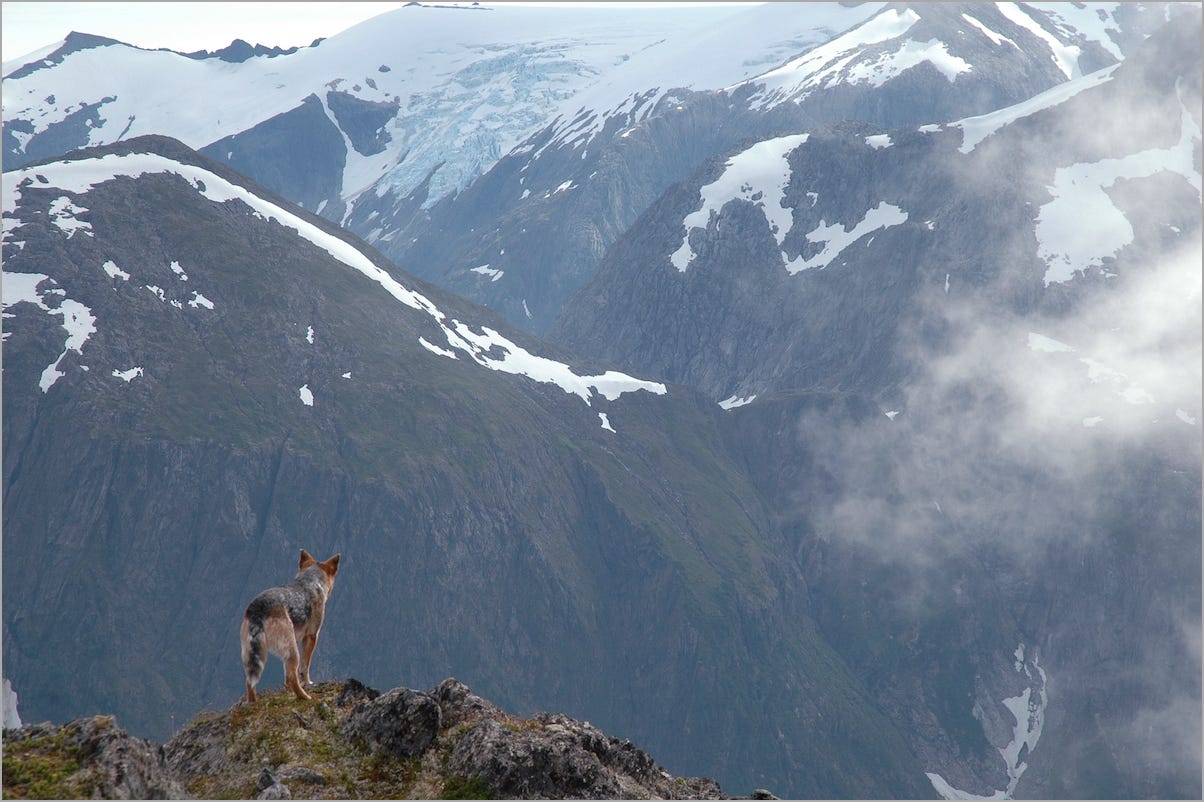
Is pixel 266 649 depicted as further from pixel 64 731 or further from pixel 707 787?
pixel 707 787

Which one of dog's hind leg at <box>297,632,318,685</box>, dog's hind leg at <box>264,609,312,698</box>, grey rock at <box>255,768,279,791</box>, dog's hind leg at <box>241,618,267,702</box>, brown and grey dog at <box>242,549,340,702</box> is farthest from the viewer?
dog's hind leg at <box>297,632,318,685</box>

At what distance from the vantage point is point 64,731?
2217cm

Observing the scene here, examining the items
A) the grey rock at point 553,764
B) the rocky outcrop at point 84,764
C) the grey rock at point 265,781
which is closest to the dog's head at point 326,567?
the grey rock at point 553,764

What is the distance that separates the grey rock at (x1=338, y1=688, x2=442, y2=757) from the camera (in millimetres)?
24156

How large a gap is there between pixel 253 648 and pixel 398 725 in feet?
12.1

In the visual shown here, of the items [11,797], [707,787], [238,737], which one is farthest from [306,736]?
[707,787]

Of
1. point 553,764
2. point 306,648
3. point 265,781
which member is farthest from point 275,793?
point 306,648

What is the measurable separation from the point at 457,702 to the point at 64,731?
28.6 feet

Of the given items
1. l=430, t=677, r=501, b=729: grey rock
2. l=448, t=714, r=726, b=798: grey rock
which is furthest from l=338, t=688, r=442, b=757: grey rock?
l=430, t=677, r=501, b=729: grey rock

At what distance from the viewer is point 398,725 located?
2430 cm

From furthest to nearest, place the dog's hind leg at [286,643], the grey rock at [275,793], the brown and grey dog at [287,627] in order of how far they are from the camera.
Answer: the dog's hind leg at [286,643]
the brown and grey dog at [287,627]
the grey rock at [275,793]

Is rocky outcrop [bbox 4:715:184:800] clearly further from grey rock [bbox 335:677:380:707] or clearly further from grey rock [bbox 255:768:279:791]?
grey rock [bbox 335:677:380:707]

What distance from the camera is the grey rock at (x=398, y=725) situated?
2416 centimetres

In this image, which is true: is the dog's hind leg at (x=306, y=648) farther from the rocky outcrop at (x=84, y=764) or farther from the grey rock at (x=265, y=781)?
the rocky outcrop at (x=84, y=764)
